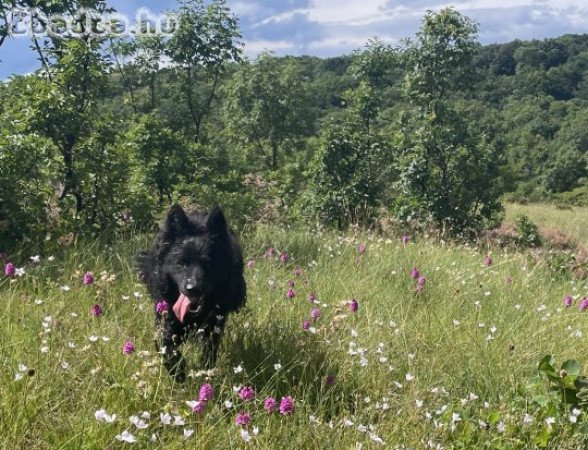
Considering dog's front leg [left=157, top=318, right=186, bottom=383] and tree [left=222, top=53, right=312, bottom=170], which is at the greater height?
tree [left=222, top=53, right=312, bottom=170]

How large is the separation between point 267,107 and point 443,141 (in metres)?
16.5

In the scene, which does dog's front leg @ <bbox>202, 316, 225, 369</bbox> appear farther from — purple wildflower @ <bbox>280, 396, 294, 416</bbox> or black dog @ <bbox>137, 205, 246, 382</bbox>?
purple wildflower @ <bbox>280, 396, 294, 416</bbox>

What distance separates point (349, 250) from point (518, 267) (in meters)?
2.09

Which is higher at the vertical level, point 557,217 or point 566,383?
point 566,383

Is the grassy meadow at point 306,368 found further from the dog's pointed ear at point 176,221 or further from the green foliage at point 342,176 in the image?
the green foliage at point 342,176

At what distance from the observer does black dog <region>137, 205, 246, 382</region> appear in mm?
3123

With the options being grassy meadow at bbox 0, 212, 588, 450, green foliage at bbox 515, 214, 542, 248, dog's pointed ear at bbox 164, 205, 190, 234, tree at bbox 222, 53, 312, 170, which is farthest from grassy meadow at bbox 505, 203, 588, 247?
dog's pointed ear at bbox 164, 205, 190, 234

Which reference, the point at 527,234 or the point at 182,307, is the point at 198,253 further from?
the point at 527,234

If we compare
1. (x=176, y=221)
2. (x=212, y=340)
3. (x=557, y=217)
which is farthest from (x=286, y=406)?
(x=557, y=217)

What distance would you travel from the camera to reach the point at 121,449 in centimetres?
206

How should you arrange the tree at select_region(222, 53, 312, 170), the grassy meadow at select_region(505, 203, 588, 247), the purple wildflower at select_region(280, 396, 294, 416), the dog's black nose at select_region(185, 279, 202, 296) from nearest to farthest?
the purple wildflower at select_region(280, 396, 294, 416), the dog's black nose at select_region(185, 279, 202, 296), the grassy meadow at select_region(505, 203, 588, 247), the tree at select_region(222, 53, 312, 170)

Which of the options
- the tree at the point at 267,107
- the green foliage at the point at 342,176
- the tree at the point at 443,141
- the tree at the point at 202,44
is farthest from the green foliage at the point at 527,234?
the tree at the point at 267,107

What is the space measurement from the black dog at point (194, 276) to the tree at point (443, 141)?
369 inches

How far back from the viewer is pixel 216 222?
330cm
